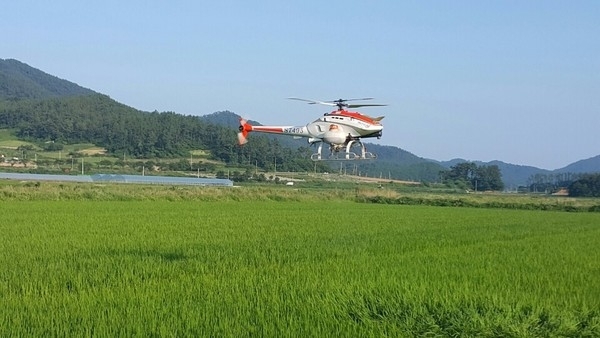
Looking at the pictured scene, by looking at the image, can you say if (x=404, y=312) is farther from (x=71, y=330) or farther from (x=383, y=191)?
(x=383, y=191)

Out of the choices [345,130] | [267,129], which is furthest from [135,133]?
[345,130]

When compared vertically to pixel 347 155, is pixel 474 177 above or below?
above

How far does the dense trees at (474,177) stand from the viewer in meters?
95.0

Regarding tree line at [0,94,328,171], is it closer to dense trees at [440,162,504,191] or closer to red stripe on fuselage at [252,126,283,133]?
dense trees at [440,162,504,191]

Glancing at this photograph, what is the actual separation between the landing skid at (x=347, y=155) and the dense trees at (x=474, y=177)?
8068 cm

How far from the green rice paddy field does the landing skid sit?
2.01 meters

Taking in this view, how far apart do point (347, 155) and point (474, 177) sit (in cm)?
8315

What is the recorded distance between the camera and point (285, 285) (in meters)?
9.81

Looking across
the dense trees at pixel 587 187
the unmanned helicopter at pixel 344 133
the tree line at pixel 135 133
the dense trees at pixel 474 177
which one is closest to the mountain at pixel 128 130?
the tree line at pixel 135 133

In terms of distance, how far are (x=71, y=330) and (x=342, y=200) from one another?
47.6 metres

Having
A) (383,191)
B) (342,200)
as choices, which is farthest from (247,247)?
(383,191)

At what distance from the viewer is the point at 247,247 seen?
51.8 ft

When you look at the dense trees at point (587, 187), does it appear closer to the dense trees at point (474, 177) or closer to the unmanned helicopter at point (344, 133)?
the dense trees at point (474, 177)

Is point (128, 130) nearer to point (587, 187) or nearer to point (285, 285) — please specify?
point (587, 187)
